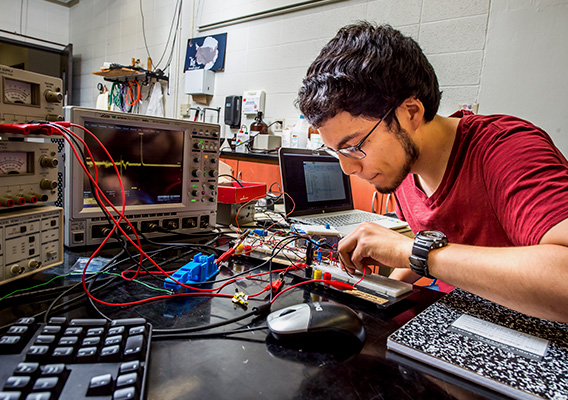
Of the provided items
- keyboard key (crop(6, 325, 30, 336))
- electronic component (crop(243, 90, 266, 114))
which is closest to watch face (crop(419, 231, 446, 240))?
keyboard key (crop(6, 325, 30, 336))

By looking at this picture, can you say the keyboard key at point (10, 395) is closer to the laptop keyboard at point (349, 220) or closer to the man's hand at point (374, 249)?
the man's hand at point (374, 249)

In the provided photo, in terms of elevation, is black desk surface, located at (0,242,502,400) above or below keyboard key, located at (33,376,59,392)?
below

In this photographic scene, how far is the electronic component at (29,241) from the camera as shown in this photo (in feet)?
2.25

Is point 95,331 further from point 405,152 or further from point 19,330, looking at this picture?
point 405,152

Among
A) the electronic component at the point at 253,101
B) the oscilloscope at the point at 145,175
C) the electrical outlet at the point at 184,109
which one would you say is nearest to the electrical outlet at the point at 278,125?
the electronic component at the point at 253,101

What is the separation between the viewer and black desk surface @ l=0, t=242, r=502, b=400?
1.46 feet

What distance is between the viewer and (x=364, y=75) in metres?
0.83

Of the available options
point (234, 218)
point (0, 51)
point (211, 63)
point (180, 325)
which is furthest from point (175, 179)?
point (0, 51)

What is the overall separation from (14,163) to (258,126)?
2.78 metres

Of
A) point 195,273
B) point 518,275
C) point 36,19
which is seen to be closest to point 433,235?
point 518,275

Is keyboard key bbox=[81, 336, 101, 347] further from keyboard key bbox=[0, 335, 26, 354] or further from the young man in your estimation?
the young man

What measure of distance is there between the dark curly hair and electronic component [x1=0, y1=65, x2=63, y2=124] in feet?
1.95

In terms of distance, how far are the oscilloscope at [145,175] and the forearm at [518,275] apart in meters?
0.86

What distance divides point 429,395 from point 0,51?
6828mm
